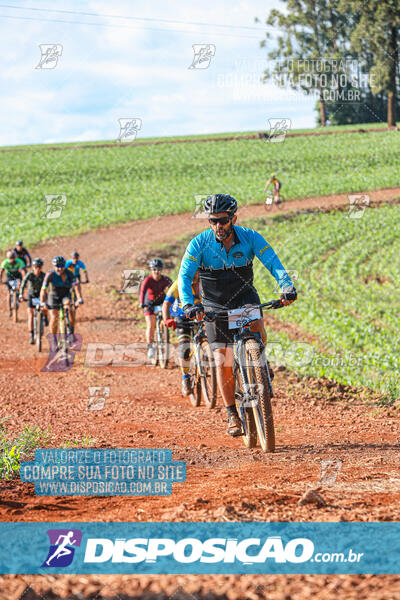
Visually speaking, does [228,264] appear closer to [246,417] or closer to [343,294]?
[246,417]

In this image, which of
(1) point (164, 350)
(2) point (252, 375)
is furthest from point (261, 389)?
(1) point (164, 350)

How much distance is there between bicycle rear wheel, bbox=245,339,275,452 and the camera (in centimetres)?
591

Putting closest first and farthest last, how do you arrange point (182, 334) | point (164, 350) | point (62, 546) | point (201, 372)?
1. point (62, 546)
2. point (201, 372)
3. point (182, 334)
4. point (164, 350)

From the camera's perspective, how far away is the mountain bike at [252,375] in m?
5.95

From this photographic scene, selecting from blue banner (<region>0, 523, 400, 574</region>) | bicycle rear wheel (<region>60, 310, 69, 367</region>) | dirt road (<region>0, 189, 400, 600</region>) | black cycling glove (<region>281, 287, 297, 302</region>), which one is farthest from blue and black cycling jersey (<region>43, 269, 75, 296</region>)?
blue banner (<region>0, 523, 400, 574</region>)

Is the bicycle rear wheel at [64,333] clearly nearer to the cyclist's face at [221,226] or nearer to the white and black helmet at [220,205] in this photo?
the cyclist's face at [221,226]

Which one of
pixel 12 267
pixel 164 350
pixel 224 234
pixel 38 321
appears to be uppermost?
pixel 224 234

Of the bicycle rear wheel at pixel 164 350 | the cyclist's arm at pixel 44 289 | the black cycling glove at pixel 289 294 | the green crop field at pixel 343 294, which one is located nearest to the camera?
the black cycling glove at pixel 289 294

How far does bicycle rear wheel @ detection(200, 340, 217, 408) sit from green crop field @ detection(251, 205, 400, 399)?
2.69 meters

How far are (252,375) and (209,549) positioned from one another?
2.64 m

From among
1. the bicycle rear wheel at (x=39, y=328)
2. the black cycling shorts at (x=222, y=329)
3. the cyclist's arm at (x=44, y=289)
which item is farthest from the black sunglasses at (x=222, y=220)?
the bicycle rear wheel at (x=39, y=328)

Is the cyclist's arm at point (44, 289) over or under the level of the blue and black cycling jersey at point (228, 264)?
under

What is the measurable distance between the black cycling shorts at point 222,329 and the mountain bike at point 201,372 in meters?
1.88

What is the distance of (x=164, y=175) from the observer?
54.2 meters
